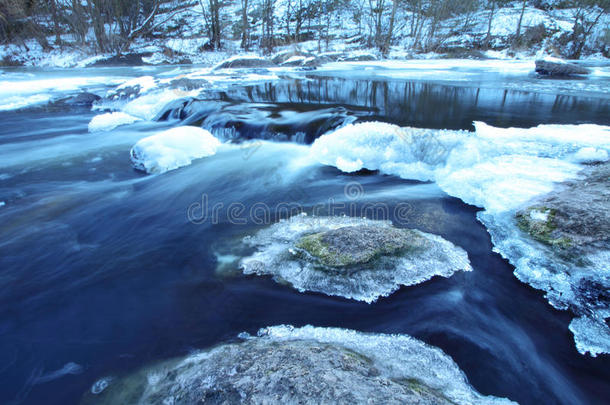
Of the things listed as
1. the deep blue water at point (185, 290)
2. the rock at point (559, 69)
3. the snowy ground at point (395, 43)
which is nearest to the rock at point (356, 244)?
the deep blue water at point (185, 290)

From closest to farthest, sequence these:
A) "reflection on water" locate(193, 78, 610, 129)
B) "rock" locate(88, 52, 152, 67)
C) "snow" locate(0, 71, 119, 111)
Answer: "reflection on water" locate(193, 78, 610, 129) < "snow" locate(0, 71, 119, 111) < "rock" locate(88, 52, 152, 67)

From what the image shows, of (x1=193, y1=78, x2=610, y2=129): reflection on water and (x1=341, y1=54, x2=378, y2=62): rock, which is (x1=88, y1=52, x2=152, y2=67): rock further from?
(x1=193, y1=78, x2=610, y2=129): reflection on water

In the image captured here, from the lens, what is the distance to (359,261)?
2.34 meters

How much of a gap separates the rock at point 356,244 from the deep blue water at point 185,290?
12.0 inches

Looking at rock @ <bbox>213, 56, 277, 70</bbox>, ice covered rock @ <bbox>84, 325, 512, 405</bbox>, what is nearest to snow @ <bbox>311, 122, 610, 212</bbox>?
ice covered rock @ <bbox>84, 325, 512, 405</bbox>

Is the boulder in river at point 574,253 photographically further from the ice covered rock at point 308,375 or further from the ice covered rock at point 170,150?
the ice covered rock at point 170,150

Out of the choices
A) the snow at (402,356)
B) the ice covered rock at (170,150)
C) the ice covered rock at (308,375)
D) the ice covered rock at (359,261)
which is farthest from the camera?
the ice covered rock at (170,150)

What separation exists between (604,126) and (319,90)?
23.6ft

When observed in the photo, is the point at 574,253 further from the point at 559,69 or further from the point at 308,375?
the point at 559,69

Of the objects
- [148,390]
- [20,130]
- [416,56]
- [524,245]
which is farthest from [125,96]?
[416,56]

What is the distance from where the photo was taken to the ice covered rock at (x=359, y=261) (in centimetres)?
229

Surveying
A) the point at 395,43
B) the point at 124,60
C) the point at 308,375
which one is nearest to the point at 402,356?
the point at 308,375

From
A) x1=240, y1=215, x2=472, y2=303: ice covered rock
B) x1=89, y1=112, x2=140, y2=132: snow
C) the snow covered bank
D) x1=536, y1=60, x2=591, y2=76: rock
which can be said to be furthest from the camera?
x1=536, y1=60, x2=591, y2=76: rock

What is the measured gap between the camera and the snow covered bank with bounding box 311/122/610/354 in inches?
83.4
